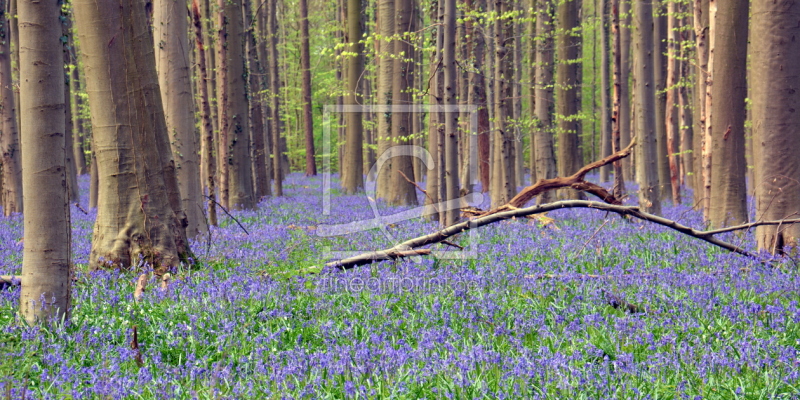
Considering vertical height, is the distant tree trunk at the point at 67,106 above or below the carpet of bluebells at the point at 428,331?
above

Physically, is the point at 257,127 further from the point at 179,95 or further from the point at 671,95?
the point at 671,95

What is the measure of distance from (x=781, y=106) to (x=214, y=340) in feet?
24.8

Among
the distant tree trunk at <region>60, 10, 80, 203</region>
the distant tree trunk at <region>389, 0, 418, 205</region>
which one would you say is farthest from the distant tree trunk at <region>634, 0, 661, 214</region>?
the distant tree trunk at <region>60, 10, 80, 203</region>

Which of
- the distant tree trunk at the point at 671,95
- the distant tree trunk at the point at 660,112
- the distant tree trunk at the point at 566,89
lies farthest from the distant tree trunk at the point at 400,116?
the distant tree trunk at the point at 671,95

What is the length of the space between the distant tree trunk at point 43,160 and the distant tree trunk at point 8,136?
1162cm

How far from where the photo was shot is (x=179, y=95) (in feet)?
35.0

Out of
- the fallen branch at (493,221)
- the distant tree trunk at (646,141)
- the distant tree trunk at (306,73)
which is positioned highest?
the distant tree trunk at (306,73)

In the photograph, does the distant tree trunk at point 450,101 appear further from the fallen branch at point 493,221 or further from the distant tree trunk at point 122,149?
the distant tree trunk at point 122,149

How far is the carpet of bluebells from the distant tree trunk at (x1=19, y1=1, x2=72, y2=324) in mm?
331

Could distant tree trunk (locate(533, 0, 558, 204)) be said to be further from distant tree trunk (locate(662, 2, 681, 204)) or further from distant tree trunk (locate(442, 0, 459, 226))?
distant tree trunk (locate(442, 0, 459, 226))

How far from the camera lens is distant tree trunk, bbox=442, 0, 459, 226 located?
35.0 feet

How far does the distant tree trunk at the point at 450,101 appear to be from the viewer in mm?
10672

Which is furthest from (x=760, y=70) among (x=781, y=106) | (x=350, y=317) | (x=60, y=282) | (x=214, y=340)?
(x=60, y=282)

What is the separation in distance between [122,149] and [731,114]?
31.3 feet
